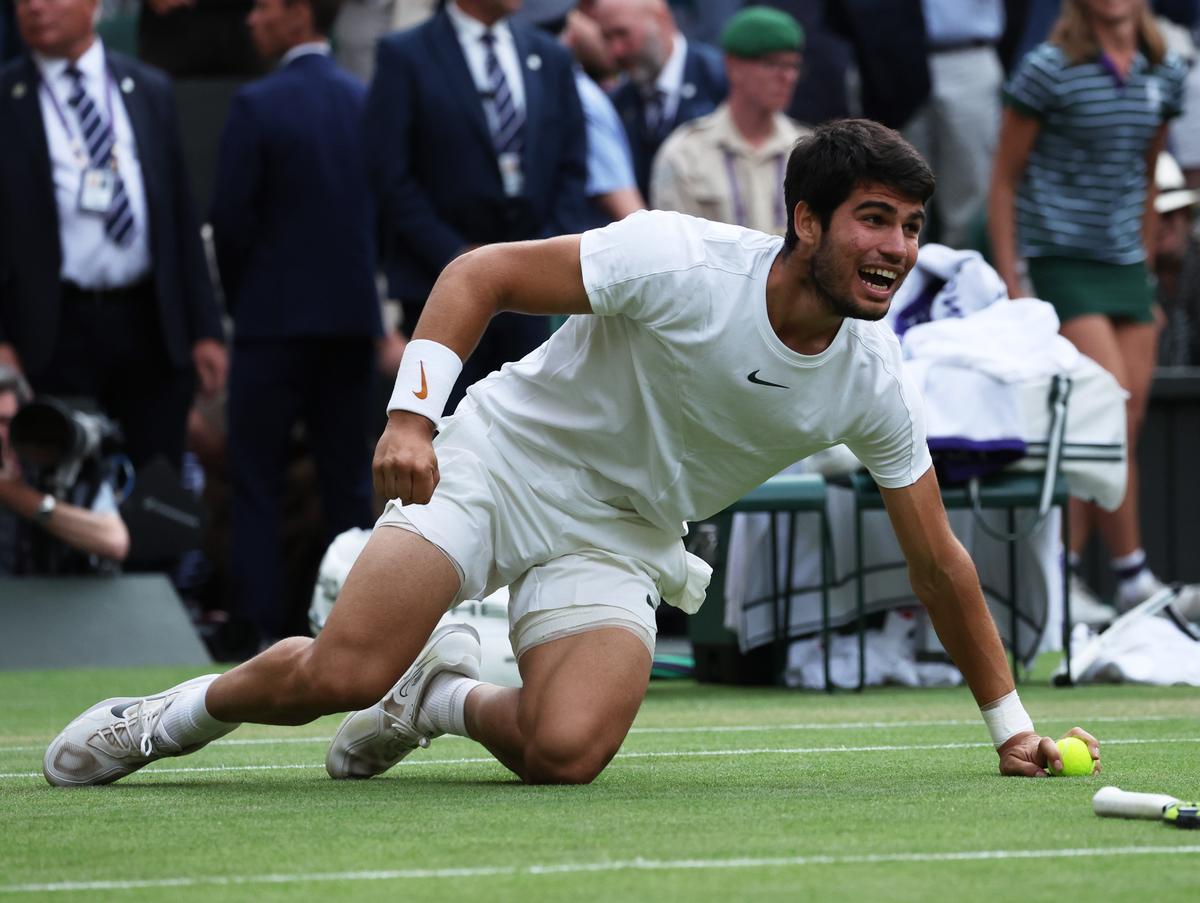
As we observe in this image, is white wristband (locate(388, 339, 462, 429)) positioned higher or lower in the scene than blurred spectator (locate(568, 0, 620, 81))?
higher

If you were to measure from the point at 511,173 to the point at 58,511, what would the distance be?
7.14ft

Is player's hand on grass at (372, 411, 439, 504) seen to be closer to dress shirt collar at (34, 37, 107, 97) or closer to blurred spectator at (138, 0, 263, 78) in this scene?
dress shirt collar at (34, 37, 107, 97)

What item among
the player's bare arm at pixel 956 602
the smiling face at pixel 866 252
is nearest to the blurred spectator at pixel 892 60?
the player's bare arm at pixel 956 602

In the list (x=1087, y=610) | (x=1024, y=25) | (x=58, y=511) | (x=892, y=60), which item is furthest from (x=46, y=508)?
(x=1024, y=25)

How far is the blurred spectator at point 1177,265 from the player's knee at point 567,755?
6781mm

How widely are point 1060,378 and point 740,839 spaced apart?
14.2ft

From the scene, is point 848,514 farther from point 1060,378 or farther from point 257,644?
point 257,644

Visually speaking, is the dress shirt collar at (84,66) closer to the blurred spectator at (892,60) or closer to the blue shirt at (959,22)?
the blurred spectator at (892,60)

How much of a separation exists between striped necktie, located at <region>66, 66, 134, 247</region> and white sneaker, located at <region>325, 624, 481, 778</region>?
14.3 ft

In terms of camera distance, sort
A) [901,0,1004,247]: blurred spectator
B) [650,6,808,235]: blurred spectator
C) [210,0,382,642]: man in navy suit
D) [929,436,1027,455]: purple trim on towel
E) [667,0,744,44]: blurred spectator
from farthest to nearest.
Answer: [667,0,744,44]: blurred spectator < [901,0,1004,247]: blurred spectator < [650,6,808,235]: blurred spectator < [210,0,382,642]: man in navy suit < [929,436,1027,455]: purple trim on towel

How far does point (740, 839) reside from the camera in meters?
3.90

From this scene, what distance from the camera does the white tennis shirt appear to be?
479 centimetres

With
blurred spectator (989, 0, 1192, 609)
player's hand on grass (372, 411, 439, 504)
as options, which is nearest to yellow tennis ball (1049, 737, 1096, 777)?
player's hand on grass (372, 411, 439, 504)

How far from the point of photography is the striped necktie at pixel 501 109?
9000 mm
